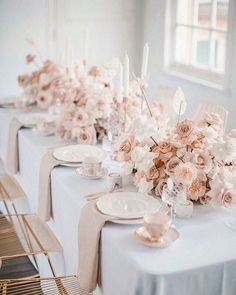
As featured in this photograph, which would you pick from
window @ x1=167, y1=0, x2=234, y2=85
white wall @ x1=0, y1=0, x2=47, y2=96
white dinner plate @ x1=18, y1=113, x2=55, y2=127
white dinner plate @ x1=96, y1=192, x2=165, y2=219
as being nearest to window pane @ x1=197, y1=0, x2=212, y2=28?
window @ x1=167, y1=0, x2=234, y2=85

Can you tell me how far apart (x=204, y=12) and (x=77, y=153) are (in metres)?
2.63

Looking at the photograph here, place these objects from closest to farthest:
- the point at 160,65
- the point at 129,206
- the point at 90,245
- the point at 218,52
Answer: the point at 90,245 → the point at 129,206 → the point at 218,52 → the point at 160,65

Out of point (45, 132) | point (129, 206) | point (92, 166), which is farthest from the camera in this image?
point (45, 132)

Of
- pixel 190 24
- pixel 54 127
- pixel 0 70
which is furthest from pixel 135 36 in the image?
pixel 54 127

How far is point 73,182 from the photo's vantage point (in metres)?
2.51

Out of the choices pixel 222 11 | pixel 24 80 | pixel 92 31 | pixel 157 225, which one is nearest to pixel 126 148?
pixel 157 225

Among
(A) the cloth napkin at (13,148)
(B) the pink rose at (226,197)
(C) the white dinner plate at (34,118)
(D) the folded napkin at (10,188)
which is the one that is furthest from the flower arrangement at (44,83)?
(B) the pink rose at (226,197)

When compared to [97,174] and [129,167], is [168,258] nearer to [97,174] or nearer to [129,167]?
[129,167]

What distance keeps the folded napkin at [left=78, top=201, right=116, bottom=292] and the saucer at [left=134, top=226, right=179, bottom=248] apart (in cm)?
15

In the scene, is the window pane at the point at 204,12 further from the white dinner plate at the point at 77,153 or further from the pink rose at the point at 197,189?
the pink rose at the point at 197,189

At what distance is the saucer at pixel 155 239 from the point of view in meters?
1.87

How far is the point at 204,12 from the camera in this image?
194 inches

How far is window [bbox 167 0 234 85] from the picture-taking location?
468cm

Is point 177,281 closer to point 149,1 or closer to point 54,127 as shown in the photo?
point 54,127
